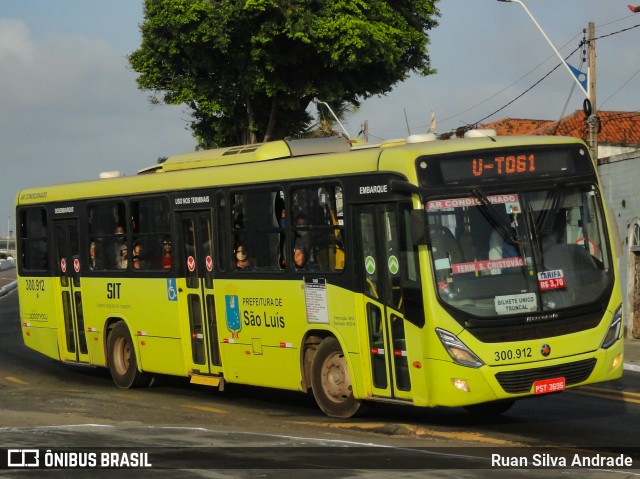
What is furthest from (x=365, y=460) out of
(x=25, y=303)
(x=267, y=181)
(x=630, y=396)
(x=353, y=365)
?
(x=25, y=303)

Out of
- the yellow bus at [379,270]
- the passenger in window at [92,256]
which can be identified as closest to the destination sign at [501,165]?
the yellow bus at [379,270]

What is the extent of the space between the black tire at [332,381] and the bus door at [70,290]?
661 cm

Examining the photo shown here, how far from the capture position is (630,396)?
653 inches

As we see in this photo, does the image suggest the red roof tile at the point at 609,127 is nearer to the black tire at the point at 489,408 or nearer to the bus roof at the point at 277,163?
the bus roof at the point at 277,163

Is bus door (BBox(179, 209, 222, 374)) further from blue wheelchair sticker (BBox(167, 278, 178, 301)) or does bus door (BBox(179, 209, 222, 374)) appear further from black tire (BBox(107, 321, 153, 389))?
black tire (BBox(107, 321, 153, 389))

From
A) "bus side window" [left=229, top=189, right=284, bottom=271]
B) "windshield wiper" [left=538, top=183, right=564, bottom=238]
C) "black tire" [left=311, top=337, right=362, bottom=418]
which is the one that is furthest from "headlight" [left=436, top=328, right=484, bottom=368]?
"bus side window" [left=229, top=189, right=284, bottom=271]

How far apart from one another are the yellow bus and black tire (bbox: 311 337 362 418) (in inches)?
0.9

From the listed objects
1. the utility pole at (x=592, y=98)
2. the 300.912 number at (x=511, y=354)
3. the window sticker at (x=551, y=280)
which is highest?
the utility pole at (x=592, y=98)

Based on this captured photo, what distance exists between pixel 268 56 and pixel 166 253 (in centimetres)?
2598

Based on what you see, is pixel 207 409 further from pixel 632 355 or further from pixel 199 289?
pixel 632 355

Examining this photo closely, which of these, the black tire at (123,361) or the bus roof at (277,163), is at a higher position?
the bus roof at (277,163)

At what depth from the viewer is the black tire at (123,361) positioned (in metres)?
19.1

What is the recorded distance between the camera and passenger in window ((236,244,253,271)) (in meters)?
16.0

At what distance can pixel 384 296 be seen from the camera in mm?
13672
